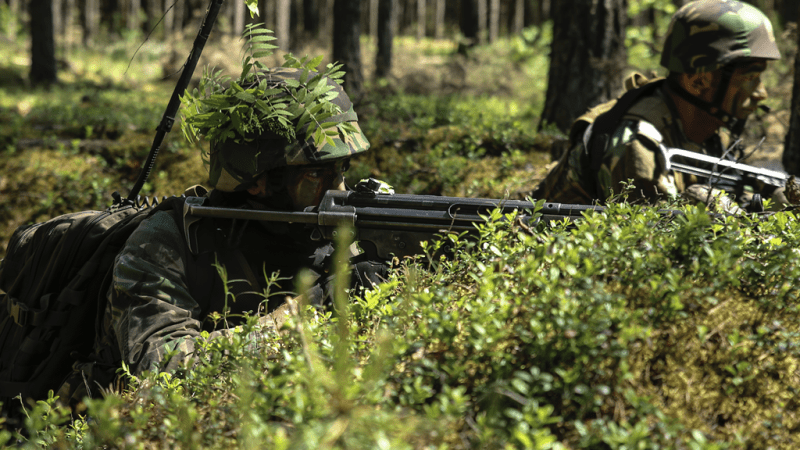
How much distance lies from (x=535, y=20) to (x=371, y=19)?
11.0 metres

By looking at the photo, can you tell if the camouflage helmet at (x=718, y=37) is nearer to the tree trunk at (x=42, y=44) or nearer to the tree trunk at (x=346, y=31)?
the tree trunk at (x=346, y=31)

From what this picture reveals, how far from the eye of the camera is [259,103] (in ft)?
8.87

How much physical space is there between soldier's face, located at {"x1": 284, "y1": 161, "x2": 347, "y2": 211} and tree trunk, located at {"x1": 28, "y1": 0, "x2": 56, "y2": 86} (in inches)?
652

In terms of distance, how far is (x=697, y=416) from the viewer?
1446 millimetres

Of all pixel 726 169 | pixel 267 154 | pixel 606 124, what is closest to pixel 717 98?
pixel 726 169

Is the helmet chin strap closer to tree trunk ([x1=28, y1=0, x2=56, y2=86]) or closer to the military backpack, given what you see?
the military backpack

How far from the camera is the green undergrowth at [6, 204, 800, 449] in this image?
132 cm

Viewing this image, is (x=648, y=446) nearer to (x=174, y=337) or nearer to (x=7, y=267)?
(x=174, y=337)

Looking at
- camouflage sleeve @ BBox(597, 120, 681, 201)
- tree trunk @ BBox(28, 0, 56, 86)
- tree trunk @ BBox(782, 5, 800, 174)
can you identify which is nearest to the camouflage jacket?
camouflage sleeve @ BBox(597, 120, 681, 201)

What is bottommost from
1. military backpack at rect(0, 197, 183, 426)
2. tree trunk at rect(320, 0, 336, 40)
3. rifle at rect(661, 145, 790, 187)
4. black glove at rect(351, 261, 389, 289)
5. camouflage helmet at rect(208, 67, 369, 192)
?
military backpack at rect(0, 197, 183, 426)

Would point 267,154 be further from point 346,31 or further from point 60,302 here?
point 346,31

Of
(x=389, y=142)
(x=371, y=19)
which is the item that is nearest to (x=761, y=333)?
(x=389, y=142)

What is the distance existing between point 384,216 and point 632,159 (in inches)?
70.7

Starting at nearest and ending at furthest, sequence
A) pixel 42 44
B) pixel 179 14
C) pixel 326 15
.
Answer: pixel 42 44
pixel 179 14
pixel 326 15
